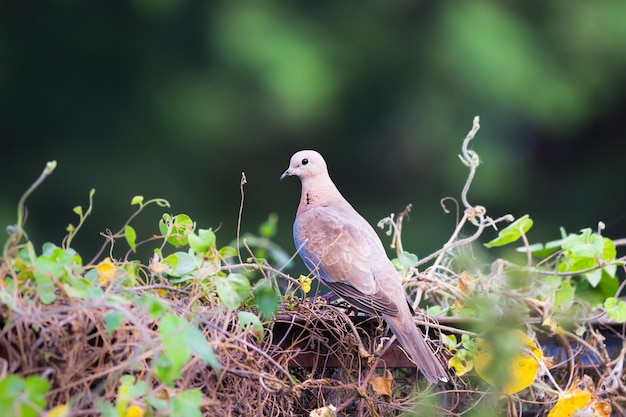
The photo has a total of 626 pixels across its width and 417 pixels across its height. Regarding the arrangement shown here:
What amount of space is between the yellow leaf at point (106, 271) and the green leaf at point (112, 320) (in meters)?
0.12

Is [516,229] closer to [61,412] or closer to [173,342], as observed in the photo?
[173,342]

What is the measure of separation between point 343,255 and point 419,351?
56 centimetres

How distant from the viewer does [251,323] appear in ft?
4.76

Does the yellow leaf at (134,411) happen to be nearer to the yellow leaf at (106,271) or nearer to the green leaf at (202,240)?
the yellow leaf at (106,271)

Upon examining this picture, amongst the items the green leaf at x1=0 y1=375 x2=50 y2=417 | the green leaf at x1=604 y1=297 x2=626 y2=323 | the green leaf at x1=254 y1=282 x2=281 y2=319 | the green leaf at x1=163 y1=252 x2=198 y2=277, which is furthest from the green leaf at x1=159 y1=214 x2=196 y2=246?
the green leaf at x1=604 y1=297 x2=626 y2=323

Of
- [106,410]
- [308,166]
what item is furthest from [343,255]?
[106,410]

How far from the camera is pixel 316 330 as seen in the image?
167cm

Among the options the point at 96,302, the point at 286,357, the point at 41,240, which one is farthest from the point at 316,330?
the point at 41,240

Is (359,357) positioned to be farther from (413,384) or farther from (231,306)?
(231,306)

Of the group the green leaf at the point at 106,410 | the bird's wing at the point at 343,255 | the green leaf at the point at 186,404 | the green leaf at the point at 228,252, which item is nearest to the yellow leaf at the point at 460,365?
the bird's wing at the point at 343,255

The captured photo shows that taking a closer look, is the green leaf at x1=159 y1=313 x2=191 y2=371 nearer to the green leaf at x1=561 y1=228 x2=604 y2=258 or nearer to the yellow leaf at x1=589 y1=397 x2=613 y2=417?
the yellow leaf at x1=589 y1=397 x2=613 y2=417

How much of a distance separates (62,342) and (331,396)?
63 cm

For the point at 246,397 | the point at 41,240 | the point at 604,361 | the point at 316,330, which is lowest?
the point at 41,240

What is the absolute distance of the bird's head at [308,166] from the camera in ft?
9.34
